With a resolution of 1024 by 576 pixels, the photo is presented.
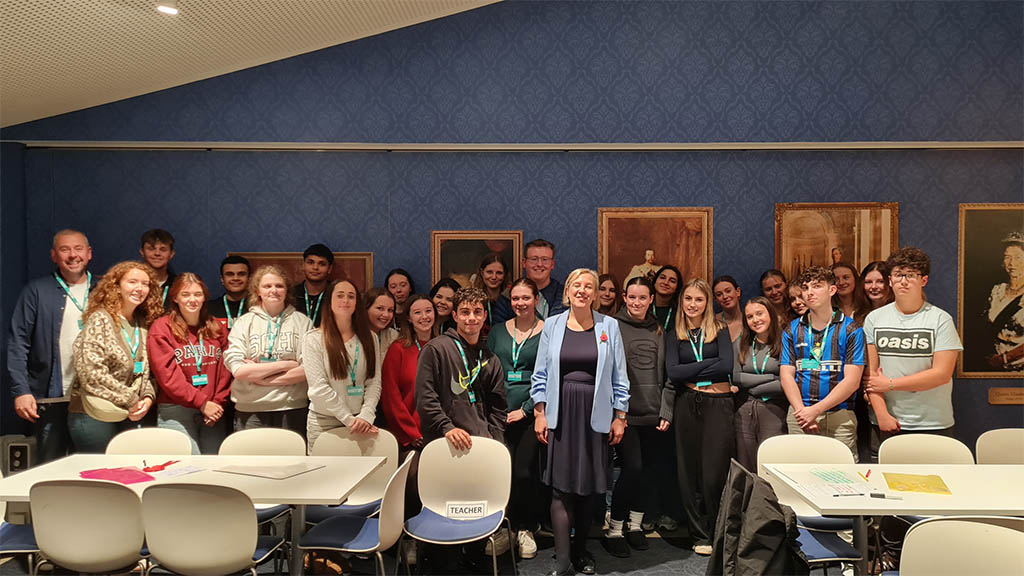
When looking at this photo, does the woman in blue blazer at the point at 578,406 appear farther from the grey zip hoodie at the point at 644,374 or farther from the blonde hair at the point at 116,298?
the blonde hair at the point at 116,298

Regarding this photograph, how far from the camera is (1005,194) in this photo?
5.39 metres

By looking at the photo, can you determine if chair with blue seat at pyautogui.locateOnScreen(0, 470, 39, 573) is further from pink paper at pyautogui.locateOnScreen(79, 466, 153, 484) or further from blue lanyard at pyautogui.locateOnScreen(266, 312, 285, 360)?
blue lanyard at pyautogui.locateOnScreen(266, 312, 285, 360)

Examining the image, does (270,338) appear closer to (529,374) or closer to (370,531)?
(370,531)

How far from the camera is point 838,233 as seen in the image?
534cm

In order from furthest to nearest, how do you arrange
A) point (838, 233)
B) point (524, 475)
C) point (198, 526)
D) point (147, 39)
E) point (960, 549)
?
point (838, 233), point (147, 39), point (524, 475), point (198, 526), point (960, 549)

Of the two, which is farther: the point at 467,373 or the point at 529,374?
the point at 529,374

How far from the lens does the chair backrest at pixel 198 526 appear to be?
266cm

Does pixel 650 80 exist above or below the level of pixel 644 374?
above

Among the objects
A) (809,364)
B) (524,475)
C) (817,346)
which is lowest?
(524,475)

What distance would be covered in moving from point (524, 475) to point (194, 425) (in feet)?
7.18

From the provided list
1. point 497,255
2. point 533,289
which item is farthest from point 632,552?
point 497,255

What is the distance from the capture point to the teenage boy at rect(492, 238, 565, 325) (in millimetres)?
4754

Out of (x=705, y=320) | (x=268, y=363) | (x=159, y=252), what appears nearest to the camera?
(x=268, y=363)

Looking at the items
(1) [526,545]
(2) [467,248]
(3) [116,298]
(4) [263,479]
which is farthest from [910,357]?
(3) [116,298]
